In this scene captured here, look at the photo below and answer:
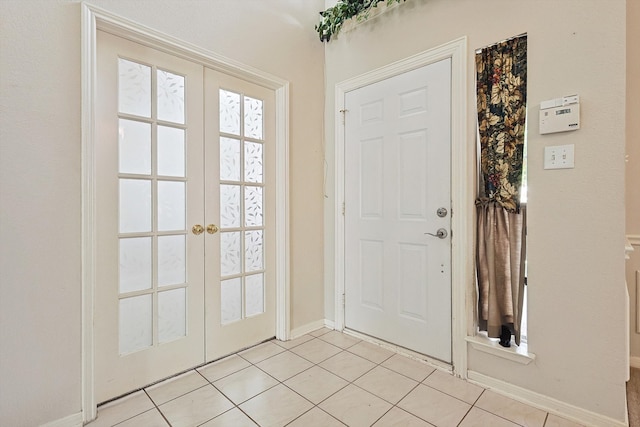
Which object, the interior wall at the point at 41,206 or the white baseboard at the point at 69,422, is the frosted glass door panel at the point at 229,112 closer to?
the interior wall at the point at 41,206

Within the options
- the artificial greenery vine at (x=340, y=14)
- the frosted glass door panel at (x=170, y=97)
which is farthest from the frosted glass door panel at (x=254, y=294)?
the artificial greenery vine at (x=340, y=14)

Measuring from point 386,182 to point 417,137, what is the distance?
1.33 feet

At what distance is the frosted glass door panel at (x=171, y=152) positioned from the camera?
1.91 metres

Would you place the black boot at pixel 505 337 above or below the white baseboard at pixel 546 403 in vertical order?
above

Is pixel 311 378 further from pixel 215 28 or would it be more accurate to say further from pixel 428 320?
pixel 215 28

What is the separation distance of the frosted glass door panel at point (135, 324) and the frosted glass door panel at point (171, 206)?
0.46 metres

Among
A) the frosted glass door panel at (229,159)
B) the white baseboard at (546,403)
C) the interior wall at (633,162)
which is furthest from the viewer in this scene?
the frosted glass door panel at (229,159)

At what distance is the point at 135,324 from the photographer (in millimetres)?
1814

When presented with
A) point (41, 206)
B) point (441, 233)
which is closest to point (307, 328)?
point (441, 233)

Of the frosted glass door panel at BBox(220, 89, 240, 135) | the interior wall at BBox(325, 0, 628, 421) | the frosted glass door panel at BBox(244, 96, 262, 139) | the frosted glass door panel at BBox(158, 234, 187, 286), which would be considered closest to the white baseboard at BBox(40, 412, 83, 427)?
the frosted glass door panel at BBox(158, 234, 187, 286)

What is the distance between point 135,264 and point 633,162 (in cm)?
333

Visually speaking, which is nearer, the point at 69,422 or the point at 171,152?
the point at 69,422

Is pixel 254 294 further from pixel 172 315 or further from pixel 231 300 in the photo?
pixel 172 315

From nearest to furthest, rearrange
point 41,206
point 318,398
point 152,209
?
1. point 41,206
2. point 318,398
3. point 152,209
